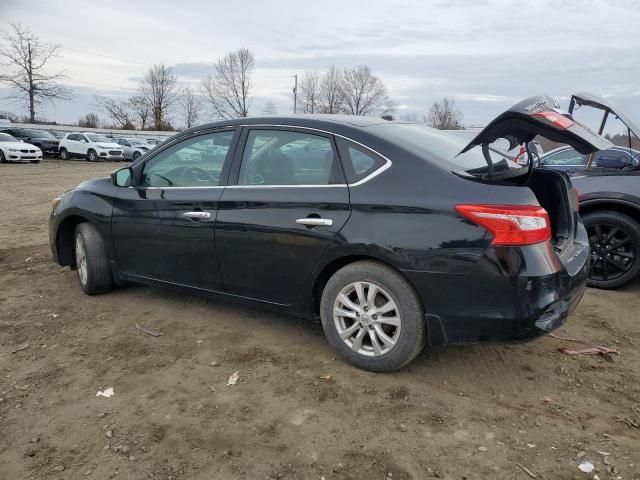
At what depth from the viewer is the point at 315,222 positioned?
10.5 feet

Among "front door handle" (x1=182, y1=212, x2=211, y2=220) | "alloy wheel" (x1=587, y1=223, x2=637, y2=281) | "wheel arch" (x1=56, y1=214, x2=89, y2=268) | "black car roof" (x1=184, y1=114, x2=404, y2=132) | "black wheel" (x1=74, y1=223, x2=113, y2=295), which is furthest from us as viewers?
"alloy wheel" (x1=587, y1=223, x2=637, y2=281)

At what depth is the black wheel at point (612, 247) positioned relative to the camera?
16.0 ft

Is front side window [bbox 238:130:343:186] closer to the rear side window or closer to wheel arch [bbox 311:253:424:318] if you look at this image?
the rear side window

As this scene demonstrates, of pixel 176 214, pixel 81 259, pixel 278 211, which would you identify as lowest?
pixel 81 259

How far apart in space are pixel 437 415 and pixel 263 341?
→ 1426mm

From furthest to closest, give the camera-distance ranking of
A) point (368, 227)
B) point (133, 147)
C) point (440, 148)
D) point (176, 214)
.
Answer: point (133, 147) < point (176, 214) < point (440, 148) < point (368, 227)

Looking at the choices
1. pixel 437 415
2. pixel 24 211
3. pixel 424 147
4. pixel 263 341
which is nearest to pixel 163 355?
pixel 263 341

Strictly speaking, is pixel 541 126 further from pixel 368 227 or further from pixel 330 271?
pixel 330 271

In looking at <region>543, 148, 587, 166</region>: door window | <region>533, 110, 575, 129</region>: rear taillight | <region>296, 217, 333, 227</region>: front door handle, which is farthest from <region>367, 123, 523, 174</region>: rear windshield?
<region>543, 148, 587, 166</region>: door window

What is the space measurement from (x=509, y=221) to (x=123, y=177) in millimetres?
3207

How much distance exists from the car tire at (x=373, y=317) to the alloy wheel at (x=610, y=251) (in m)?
2.94

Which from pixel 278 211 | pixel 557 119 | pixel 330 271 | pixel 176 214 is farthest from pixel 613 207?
pixel 176 214

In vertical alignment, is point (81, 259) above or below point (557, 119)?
below

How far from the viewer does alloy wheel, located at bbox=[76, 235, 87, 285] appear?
4.59 meters
